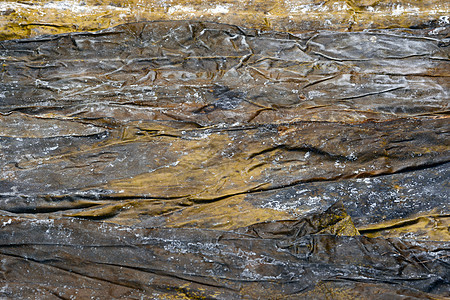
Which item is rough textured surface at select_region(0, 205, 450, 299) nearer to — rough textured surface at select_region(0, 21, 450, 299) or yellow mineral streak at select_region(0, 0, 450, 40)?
rough textured surface at select_region(0, 21, 450, 299)

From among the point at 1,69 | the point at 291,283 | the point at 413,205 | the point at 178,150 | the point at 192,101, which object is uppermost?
the point at 1,69

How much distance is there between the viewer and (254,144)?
3.21 m

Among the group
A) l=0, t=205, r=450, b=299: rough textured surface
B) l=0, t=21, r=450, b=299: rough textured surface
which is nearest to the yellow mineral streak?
l=0, t=21, r=450, b=299: rough textured surface

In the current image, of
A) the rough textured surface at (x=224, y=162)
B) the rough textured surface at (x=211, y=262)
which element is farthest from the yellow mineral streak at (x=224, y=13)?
the rough textured surface at (x=211, y=262)

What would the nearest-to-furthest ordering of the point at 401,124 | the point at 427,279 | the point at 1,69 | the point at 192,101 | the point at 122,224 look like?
the point at 427,279, the point at 122,224, the point at 401,124, the point at 192,101, the point at 1,69

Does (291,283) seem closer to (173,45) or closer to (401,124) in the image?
(401,124)

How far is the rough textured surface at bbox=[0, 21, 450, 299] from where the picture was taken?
243 cm

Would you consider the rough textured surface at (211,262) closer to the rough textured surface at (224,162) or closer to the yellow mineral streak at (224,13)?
the rough textured surface at (224,162)

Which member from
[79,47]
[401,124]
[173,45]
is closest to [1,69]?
[79,47]

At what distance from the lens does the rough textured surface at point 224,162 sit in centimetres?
243

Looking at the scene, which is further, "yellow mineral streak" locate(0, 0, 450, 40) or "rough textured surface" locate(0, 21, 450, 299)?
"yellow mineral streak" locate(0, 0, 450, 40)

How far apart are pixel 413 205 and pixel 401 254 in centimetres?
51

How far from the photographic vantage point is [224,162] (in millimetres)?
3148

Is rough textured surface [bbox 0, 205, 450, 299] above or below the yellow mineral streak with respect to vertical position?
below
